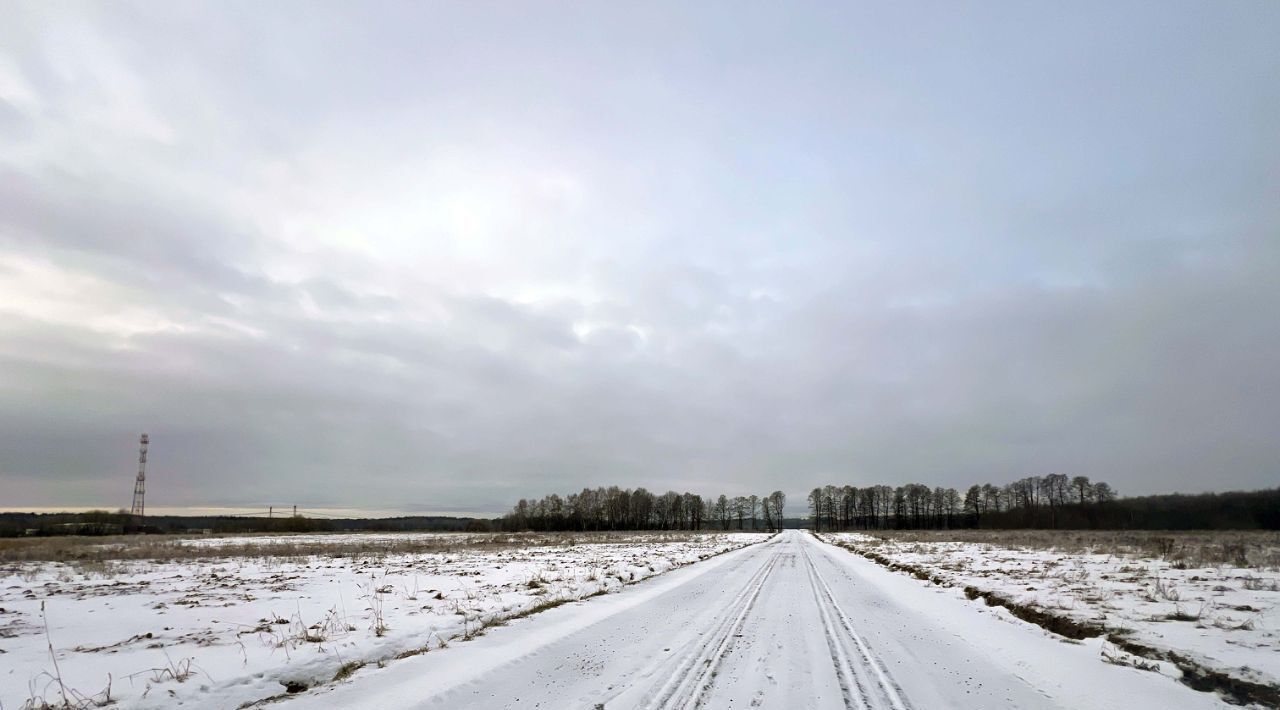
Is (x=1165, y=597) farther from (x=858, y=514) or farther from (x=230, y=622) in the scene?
(x=858, y=514)

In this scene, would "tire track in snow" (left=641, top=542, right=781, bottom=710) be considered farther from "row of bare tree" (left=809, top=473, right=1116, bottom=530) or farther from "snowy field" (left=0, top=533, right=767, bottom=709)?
"row of bare tree" (left=809, top=473, right=1116, bottom=530)

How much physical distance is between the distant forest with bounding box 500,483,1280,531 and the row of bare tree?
0.71ft

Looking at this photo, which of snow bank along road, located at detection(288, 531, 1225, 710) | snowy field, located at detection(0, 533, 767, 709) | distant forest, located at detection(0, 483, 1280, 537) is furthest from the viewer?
distant forest, located at detection(0, 483, 1280, 537)

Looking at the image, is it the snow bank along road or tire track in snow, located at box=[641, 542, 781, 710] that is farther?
the snow bank along road

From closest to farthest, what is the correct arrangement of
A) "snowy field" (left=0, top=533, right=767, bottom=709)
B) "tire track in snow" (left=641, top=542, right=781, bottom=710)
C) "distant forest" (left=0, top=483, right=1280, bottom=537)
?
"tire track in snow" (left=641, top=542, right=781, bottom=710) → "snowy field" (left=0, top=533, right=767, bottom=709) → "distant forest" (left=0, top=483, right=1280, bottom=537)

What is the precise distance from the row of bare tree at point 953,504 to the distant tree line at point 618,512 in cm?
2170

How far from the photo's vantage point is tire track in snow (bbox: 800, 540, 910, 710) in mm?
6160

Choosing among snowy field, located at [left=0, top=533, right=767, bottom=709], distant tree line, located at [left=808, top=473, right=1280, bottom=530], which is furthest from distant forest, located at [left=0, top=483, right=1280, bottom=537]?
snowy field, located at [left=0, top=533, right=767, bottom=709]

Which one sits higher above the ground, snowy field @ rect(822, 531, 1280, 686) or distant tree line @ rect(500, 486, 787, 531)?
snowy field @ rect(822, 531, 1280, 686)

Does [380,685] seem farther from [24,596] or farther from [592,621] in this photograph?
[24,596]

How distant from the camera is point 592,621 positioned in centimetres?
1128

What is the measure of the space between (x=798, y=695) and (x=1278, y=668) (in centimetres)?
643

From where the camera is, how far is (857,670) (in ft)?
24.4

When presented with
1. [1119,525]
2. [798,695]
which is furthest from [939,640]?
[1119,525]
